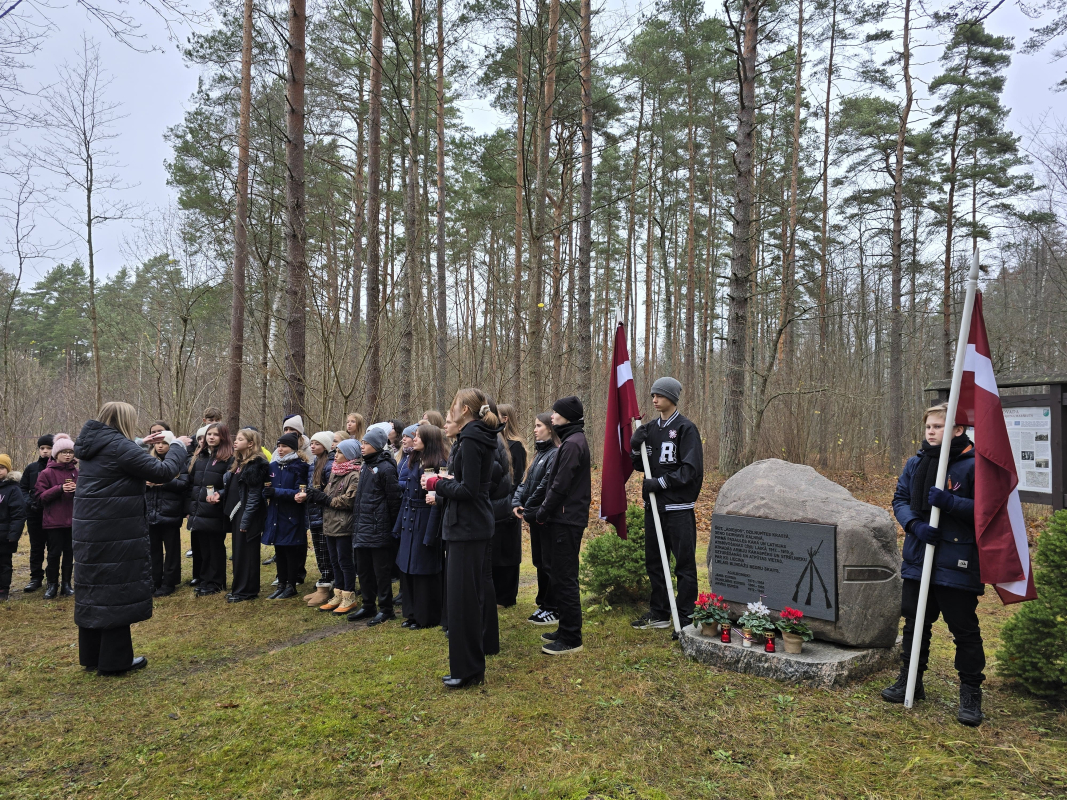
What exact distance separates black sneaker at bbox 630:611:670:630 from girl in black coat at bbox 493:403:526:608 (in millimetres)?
1296

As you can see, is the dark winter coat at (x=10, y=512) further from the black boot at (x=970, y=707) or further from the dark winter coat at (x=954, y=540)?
the black boot at (x=970, y=707)

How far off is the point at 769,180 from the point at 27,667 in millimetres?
21604

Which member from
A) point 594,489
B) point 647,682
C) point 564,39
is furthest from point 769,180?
point 647,682

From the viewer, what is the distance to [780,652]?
4395 millimetres

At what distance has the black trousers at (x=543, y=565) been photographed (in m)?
5.77

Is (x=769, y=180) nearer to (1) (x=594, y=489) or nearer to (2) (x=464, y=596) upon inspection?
(1) (x=594, y=489)

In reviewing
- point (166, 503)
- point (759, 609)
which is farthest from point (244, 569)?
point (759, 609)

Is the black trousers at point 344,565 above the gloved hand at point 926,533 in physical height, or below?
below

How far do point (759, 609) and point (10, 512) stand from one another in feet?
25.7

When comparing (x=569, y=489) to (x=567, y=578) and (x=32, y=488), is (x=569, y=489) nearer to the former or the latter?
(x=567, y=578)

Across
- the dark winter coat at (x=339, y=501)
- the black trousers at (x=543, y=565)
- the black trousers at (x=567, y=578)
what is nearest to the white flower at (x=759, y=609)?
the black trousers at (x=567, y=578)

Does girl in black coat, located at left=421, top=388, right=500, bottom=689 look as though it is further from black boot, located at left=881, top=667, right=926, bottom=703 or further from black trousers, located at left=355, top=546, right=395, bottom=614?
black boot, located at left=881, top=667, right=926, bottom=703

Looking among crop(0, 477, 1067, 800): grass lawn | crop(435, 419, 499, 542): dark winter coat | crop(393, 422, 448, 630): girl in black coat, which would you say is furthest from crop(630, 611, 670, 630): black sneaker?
crop(435, 419, 499, 542): dark winter coat

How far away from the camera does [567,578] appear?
4.91m
